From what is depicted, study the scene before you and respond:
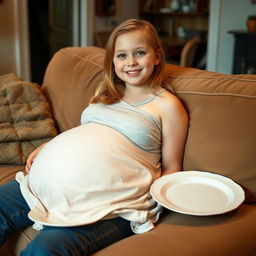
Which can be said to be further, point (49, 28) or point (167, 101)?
point (49, 28)

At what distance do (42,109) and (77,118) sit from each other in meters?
0.19

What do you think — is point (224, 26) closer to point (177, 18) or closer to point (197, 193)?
point (177, 18)

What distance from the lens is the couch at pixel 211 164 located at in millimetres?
1148

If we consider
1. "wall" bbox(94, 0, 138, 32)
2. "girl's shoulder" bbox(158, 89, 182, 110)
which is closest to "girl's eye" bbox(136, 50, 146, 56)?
"girl's shoulder" bbox(158, 89, 182, 110)

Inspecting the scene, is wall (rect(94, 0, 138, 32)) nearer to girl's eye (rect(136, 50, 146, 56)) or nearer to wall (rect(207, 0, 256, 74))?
wall (rect(207, 0, 256, 74))

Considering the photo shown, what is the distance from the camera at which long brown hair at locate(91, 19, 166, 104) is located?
1500mm

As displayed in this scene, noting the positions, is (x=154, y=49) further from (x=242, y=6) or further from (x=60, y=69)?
(x=242, y=6)

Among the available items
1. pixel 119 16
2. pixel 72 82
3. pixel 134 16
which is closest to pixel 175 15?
pixel 134 16

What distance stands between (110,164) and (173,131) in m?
0.27

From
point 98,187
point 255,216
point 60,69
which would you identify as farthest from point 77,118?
point 255,216

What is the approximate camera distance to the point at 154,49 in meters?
1.52

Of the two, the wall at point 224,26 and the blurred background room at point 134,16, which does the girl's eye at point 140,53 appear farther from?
the wall at point 224,26

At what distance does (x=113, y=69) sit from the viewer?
1626 millimetres

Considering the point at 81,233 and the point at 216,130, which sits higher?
the point at 216,130
